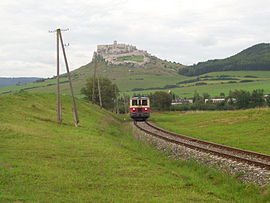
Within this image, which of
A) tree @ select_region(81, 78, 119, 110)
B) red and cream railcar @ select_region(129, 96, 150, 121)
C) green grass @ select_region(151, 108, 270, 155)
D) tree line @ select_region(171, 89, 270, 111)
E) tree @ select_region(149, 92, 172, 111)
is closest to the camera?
green grass @ select_region(151, 108, 270, 155)

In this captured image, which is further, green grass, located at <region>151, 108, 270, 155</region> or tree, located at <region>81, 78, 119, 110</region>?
tree, located at <region>81, 78, 119, 110</region>

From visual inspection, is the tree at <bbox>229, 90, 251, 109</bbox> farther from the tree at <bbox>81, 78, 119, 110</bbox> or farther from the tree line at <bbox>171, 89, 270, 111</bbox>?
the tree at <bbox>81, 78, 119, 110</bbox>

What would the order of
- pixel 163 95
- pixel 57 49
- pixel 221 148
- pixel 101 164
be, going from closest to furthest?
pixel 101 164, pixel 221 148, pixel 57 49, pixel 163 95

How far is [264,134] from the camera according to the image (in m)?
28.4

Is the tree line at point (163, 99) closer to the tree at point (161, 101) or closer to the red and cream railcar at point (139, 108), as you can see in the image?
the tree at point (161, 101)

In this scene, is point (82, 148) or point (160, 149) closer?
point (82, 148)

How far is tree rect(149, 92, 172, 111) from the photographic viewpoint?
108m

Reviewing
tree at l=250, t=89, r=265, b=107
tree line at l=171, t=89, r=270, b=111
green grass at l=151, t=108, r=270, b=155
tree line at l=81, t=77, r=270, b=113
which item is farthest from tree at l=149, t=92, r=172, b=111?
green grass at l=151, t=108, r=270, b=155

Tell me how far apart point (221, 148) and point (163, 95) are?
86659mm

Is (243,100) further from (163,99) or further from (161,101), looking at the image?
(161,101)

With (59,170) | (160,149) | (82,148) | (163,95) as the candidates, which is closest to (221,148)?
(160,149)

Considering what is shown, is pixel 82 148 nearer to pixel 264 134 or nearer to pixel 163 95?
pixel 264 134

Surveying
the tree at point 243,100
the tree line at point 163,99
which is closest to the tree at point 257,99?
the tree line at point 163,99

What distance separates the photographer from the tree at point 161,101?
10797 centimetres
